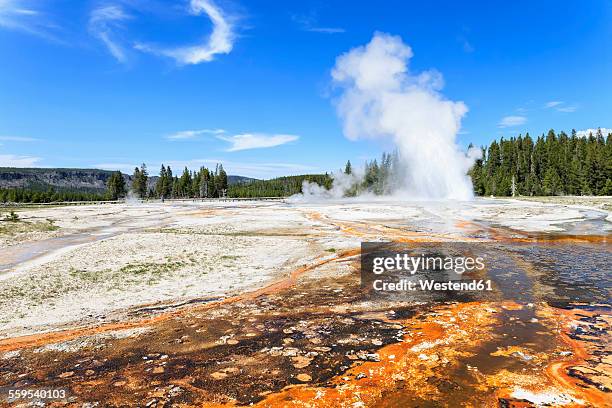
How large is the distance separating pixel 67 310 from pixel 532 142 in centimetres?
12511

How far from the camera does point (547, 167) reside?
99.6m

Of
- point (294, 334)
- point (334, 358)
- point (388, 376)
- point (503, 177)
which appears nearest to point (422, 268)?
point (294, 334)

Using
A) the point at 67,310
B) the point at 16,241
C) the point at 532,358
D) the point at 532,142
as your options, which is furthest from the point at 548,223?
the point at 532,142

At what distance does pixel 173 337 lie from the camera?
9242 mm

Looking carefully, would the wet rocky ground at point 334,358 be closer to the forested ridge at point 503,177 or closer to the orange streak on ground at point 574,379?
the orange streak on ground at point 574,379

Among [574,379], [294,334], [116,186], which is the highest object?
[116,186]

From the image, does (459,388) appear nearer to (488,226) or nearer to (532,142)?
(488,226)

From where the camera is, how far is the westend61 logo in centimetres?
1363

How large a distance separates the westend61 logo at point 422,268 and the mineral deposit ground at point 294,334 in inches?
24.9

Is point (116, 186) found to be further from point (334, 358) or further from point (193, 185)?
point (334, 358)

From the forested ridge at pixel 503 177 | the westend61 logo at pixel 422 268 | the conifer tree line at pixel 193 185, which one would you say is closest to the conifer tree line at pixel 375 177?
the forested ridge at pixel 503 177

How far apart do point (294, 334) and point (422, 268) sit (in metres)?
9.02

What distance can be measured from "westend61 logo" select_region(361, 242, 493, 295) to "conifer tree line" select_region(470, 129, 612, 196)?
80.2m

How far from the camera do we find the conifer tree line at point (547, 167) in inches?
3260
